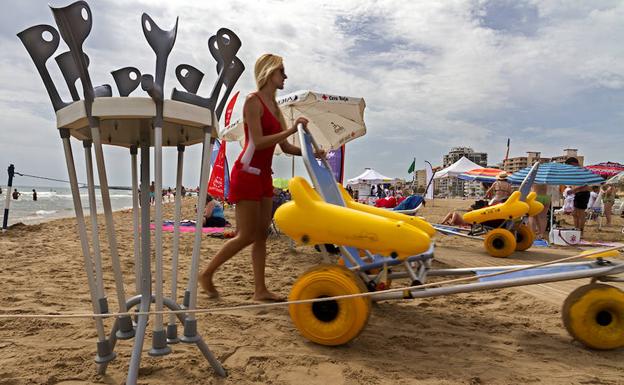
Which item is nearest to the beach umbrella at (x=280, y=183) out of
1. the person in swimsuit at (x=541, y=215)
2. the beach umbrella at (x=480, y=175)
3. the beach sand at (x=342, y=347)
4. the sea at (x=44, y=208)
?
the sea at (x=44, y=208)

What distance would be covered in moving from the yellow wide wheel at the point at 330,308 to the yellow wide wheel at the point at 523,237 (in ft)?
17.3

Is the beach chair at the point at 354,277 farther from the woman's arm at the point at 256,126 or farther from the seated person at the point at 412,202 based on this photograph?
the seated person at the point at 412,202

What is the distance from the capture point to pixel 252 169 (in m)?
2.78

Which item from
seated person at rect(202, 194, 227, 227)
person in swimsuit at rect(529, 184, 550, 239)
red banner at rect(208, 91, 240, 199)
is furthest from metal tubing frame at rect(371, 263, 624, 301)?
red banner at rect(208, 91, 240, 199)

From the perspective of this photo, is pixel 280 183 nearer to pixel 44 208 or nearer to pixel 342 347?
pixel 342 347

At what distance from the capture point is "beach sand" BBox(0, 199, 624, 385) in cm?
181

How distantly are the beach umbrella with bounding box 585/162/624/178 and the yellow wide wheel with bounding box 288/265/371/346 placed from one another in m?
17.0

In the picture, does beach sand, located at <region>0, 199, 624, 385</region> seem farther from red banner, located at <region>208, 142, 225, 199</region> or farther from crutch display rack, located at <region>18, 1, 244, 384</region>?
red banner, located at <region>208, 142, 225, 199</region>

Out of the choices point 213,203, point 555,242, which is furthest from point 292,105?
point 555,242

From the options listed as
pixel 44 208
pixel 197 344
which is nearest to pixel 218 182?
pixel 197 344

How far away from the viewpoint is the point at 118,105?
1403mm

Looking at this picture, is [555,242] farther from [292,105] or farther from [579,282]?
[292,105]

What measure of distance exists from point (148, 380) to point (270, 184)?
5.20ft

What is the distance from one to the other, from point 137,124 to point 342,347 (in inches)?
60.3
